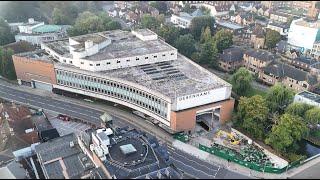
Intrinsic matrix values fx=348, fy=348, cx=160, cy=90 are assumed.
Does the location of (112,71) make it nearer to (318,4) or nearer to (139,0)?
(139,0)

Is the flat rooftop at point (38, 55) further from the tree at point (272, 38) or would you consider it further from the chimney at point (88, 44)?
the tree at point (272, 38)

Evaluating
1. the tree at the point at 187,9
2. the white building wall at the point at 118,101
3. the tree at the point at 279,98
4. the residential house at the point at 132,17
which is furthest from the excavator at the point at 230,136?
the tree at the point at 187,9

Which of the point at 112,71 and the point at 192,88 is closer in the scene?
the point at 192,88

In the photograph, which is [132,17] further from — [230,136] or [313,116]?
[313,116]

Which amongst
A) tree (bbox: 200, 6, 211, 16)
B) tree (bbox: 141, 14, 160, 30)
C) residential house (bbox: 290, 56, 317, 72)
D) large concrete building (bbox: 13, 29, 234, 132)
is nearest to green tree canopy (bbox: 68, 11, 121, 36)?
tree (bbox: 141, 14, 160, 30)

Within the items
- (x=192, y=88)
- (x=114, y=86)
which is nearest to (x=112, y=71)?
(x=114, y=86)

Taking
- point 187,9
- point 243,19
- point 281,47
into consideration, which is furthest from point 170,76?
point 187,9
